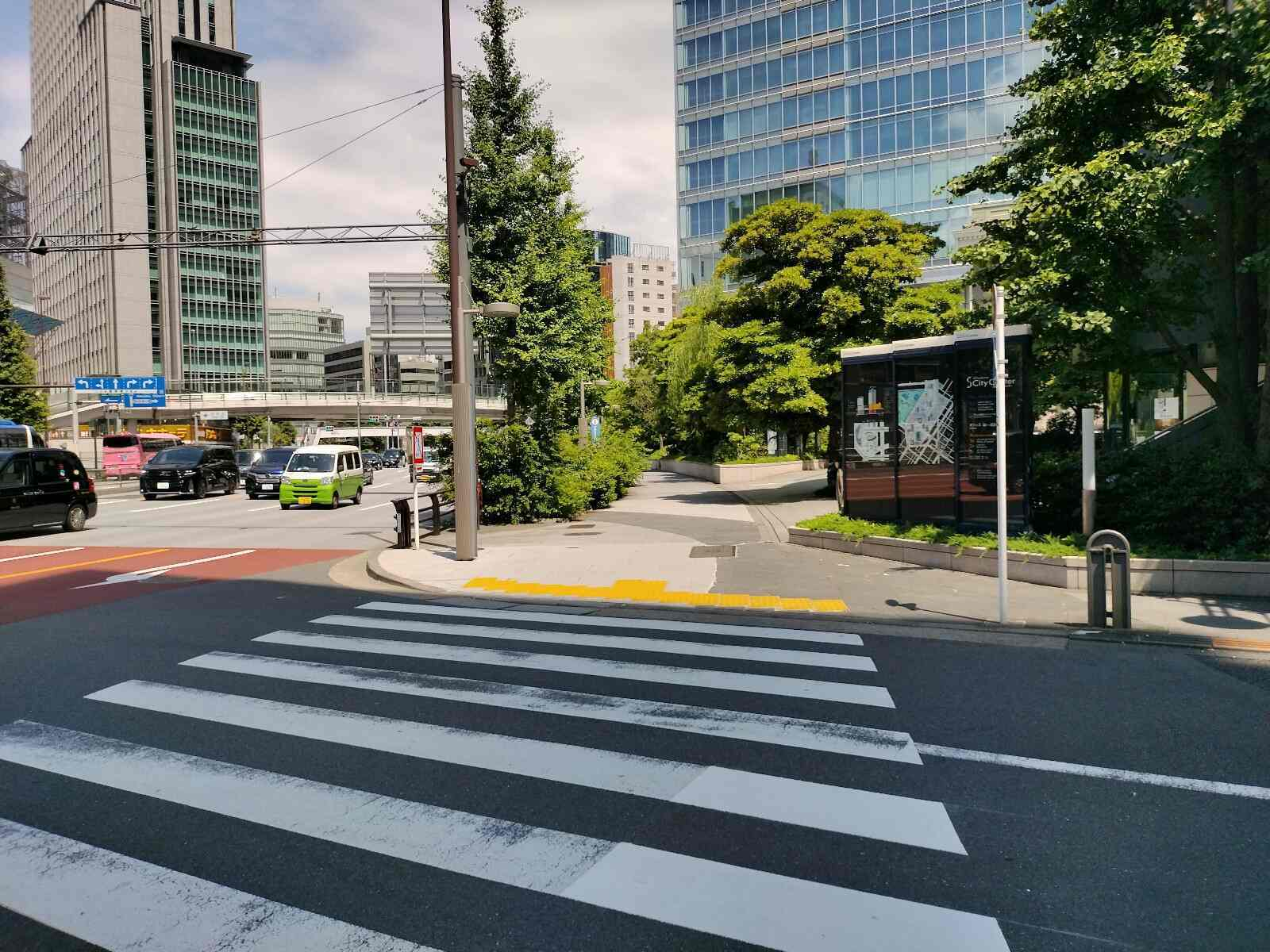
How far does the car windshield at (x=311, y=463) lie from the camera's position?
1147 inches

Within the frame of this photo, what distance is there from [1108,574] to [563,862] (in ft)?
32.2

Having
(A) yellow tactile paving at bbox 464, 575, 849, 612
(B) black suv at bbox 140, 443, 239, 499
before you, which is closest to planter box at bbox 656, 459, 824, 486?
(B) black suv at bbox 140, 443, 239, 499

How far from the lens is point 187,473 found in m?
33.8

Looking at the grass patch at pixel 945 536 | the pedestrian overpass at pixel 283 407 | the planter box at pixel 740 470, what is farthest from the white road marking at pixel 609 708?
the pedestrian overpass at pixel 283 407

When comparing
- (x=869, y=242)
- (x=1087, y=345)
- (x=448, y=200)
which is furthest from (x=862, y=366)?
(x=869, y=242)

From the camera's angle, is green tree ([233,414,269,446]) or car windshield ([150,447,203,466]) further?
green tree ([233,414,269,446])

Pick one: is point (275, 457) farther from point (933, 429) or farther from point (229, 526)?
point (933, 429)

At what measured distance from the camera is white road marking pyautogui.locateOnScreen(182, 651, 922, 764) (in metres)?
5.63

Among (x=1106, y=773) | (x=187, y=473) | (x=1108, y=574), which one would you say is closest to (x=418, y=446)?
(x=1108, y=574)

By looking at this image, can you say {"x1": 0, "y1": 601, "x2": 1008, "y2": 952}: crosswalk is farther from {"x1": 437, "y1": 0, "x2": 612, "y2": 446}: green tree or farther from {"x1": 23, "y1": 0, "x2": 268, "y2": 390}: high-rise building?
{"x1": 23, "y1": 0, "x2": 268, "y2": 390}: high-rise building

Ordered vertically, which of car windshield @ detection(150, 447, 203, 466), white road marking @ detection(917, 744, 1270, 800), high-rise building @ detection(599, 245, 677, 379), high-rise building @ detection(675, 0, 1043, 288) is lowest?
white road marking @ detection(917, 744, 1270, 800)

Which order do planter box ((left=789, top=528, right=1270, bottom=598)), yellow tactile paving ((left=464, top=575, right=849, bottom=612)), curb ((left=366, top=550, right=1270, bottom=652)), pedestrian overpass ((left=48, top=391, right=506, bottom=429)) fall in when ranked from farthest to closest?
pedestrian overpass ((left=48, top=391, right=506, bottom=429)), yellow tactile paving ((left=464, top=575, right=849, bottom=612)), planter box ((left=789, top=528, right=1270, bottom=598)), curb ((left=366, top=550, right=1270, bottom=652))

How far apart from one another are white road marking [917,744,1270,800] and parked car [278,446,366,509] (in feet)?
85.9

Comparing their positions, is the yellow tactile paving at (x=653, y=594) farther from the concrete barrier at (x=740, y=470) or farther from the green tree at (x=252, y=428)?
the green tree at (x=252, y=428)
